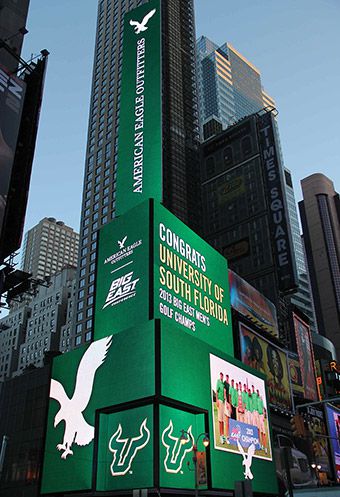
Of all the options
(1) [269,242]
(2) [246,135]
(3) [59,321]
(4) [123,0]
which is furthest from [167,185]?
(4) [123,0]

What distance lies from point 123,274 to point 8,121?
15773mm

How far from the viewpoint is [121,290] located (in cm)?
4312

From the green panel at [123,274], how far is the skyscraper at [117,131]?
225ft

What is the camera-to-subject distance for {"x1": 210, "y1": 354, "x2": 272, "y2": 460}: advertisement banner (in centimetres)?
4144

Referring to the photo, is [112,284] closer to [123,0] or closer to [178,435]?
[178,435]

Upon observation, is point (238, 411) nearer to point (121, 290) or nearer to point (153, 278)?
point (153, 278)

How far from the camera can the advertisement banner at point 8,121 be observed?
102ft

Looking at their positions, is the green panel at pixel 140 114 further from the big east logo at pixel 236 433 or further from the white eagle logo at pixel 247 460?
the white eagle logo at pixel 247 460

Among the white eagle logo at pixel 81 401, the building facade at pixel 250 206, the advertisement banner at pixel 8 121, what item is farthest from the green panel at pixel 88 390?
the building facade at pixel 250 206

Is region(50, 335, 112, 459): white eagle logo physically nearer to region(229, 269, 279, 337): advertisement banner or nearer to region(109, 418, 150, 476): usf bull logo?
region(109, 418, 150, 476): usf bull logo

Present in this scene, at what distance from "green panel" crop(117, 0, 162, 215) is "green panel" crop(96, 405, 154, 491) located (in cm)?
1863

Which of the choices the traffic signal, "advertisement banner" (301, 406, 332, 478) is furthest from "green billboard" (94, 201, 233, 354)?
"advertisement banner" (301, 406, 332, 478)

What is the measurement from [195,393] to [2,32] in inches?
1174

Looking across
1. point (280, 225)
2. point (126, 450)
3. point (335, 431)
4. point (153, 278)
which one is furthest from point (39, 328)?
point (126, 450)
